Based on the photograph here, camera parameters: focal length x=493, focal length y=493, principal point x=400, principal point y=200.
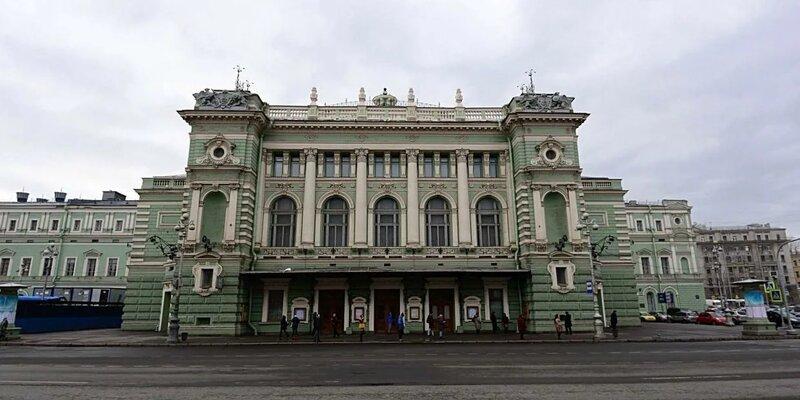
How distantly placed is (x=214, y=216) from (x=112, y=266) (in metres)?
39.2

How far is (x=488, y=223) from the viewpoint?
3838 centimetres

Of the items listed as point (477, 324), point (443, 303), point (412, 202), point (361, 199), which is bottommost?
point (477, 324)

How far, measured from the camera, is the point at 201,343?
28141 mm

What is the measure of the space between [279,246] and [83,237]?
1739 inches

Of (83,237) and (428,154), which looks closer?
(428,154)

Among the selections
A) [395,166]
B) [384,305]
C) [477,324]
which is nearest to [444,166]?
[395,166]

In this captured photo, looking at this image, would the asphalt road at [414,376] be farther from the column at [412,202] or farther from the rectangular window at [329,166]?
the rectangular window at [329,166]

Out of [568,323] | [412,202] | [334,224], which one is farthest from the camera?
[334,224]

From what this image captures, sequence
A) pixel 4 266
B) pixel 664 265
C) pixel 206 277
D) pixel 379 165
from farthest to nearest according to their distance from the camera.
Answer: pixel 664 265, pixel 4 266, pixel 379 165, pixel 206 277

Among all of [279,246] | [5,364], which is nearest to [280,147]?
[279,246]

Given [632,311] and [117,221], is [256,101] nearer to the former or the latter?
[632,311]

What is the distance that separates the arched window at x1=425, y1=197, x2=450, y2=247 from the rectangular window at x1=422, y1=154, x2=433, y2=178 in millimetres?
2048

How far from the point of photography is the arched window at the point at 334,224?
3756 cm

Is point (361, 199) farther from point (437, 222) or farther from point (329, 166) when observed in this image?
point (437, 222)
